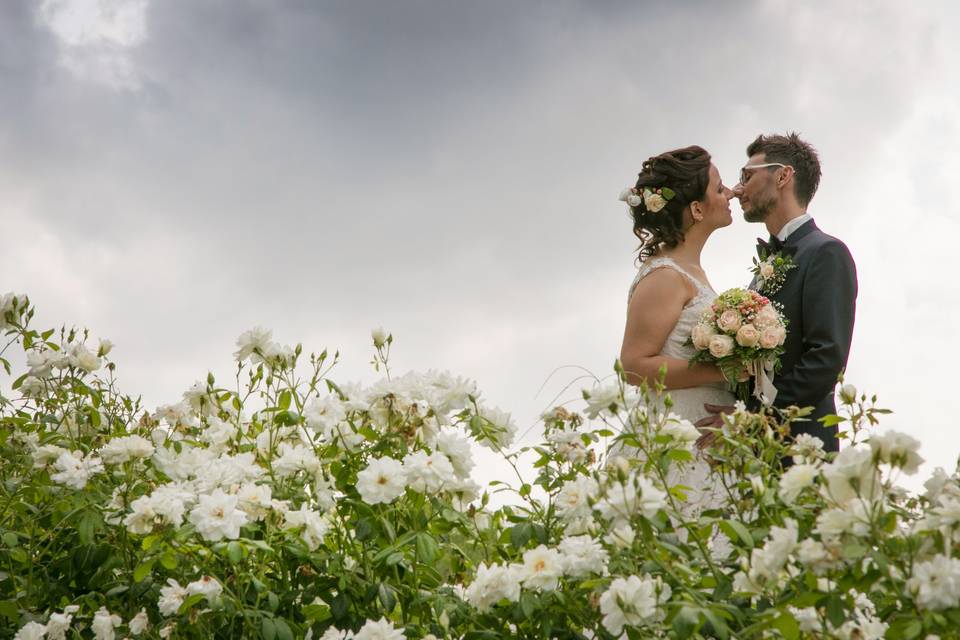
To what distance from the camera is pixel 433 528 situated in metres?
2.80

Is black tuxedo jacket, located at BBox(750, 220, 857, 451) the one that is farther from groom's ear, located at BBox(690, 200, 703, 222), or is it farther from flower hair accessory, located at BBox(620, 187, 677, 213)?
flower hair accessory, located at BBox(620, 187, 677, 213)

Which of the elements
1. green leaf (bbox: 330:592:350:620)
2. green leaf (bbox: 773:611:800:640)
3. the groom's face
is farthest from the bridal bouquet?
green leaf (bbox: 773:611:800:640)

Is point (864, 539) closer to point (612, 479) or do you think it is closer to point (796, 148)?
point (612, 479)

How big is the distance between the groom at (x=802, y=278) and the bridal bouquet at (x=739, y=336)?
0.35 meters

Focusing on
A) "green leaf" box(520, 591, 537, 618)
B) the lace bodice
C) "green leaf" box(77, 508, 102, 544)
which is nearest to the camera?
"green leaf" box(520, 591, 537, 618)

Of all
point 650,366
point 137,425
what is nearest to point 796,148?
point 650,366

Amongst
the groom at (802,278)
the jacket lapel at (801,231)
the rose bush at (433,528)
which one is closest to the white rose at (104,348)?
the rose bush at (433,528)

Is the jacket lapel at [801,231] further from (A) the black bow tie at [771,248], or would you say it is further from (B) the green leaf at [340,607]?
(B) the green leaf at [340,607]

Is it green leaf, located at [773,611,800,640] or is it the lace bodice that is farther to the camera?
the lace bodice

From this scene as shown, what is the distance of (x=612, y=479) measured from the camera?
2238 mm

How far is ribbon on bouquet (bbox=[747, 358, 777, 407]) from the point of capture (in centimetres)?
426

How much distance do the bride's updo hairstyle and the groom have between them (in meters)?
0.62

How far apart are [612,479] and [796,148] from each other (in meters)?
3.94

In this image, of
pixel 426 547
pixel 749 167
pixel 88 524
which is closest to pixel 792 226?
pixel 749 167
